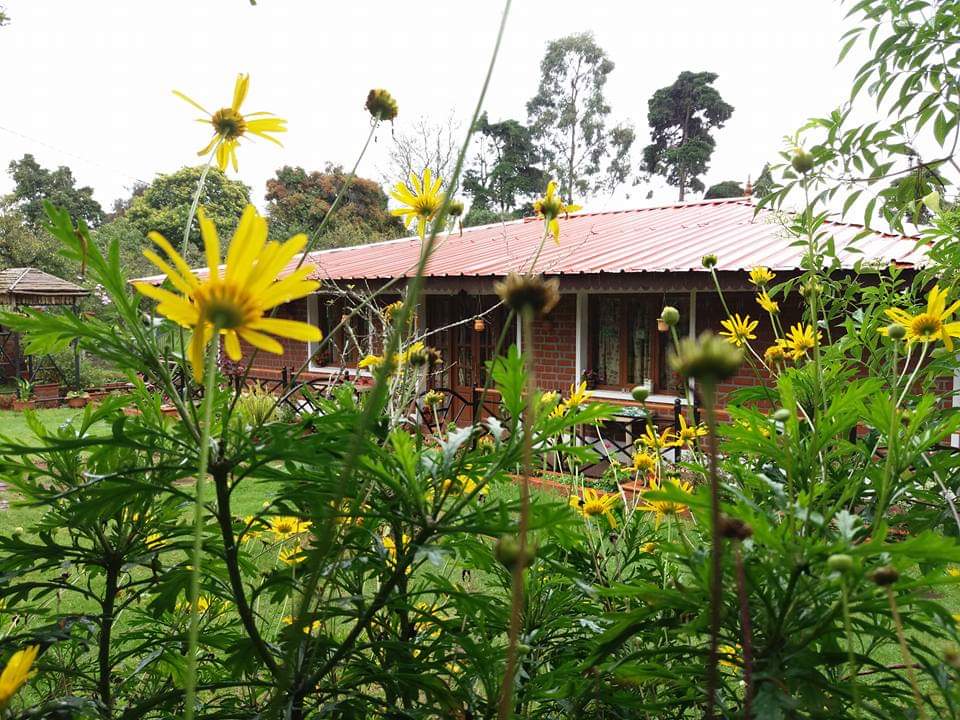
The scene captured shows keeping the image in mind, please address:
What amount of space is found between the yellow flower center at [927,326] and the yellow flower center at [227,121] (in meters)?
0.82

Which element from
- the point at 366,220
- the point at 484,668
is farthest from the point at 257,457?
the point at 366,220

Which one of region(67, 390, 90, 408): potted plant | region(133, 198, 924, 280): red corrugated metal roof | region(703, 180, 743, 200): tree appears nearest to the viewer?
region(133, 198, 924, 280): red corrugated metal roof

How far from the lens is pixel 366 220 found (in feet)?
83.5

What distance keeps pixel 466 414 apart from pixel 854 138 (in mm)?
8052

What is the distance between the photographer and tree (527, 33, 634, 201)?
31.7m

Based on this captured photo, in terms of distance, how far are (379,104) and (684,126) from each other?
35899 mm

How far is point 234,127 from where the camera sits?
0.74m

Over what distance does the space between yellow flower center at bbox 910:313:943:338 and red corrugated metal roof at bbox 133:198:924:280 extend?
3843 millimetres

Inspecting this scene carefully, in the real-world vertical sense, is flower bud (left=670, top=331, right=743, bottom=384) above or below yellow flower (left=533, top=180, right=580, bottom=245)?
below

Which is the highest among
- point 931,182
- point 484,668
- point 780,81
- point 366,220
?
point 366,220

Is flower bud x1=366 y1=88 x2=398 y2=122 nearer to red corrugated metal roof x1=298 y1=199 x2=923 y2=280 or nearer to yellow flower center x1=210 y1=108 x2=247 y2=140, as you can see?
yellow flower center x1=210 y1=108 x2=247 y2=140

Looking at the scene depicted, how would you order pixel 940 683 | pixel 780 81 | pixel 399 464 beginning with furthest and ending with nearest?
pixel 780 81 → pixel 399 464 → pixel 940 683

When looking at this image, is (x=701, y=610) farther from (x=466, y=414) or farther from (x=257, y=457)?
(x=466, y=414)

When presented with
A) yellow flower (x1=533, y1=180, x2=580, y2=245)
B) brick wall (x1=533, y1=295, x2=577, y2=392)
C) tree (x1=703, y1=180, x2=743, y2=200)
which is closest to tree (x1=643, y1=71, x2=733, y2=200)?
tree (x1=703, y1=180, x2=743, y2=200)
